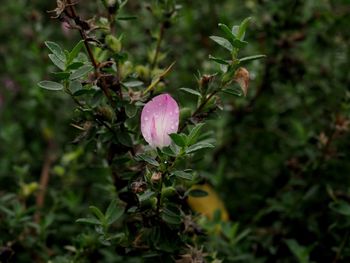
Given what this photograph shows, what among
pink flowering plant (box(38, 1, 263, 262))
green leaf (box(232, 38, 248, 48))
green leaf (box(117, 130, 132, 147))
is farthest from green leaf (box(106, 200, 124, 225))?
green leaf (box(232, 38, 248, 48))

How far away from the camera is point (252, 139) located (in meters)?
1.50

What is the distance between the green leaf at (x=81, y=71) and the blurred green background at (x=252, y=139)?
0.31 meters

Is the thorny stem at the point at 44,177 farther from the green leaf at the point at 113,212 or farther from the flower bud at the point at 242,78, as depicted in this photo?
the flower bud at the point at 242,78

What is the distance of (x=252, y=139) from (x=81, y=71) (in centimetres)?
79

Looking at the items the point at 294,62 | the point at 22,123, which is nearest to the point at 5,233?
the point at 22,123

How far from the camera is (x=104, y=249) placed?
1128 mm

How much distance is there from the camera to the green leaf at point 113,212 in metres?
0.89

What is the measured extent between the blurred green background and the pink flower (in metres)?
0.31

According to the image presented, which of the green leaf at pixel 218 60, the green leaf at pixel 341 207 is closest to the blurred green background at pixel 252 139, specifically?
the green leaf at pixel 341 207

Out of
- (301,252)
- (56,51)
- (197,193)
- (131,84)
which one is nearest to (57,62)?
(56,51)

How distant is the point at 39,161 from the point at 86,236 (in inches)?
25.7

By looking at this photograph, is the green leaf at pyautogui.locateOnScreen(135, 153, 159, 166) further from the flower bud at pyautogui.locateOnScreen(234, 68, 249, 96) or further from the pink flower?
the flower bud at pyautogui.locateOnScreen(234, 68, 249, 96)

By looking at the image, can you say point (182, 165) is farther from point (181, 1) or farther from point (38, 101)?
point (181, 1)

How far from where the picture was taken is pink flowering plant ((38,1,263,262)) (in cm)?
79
